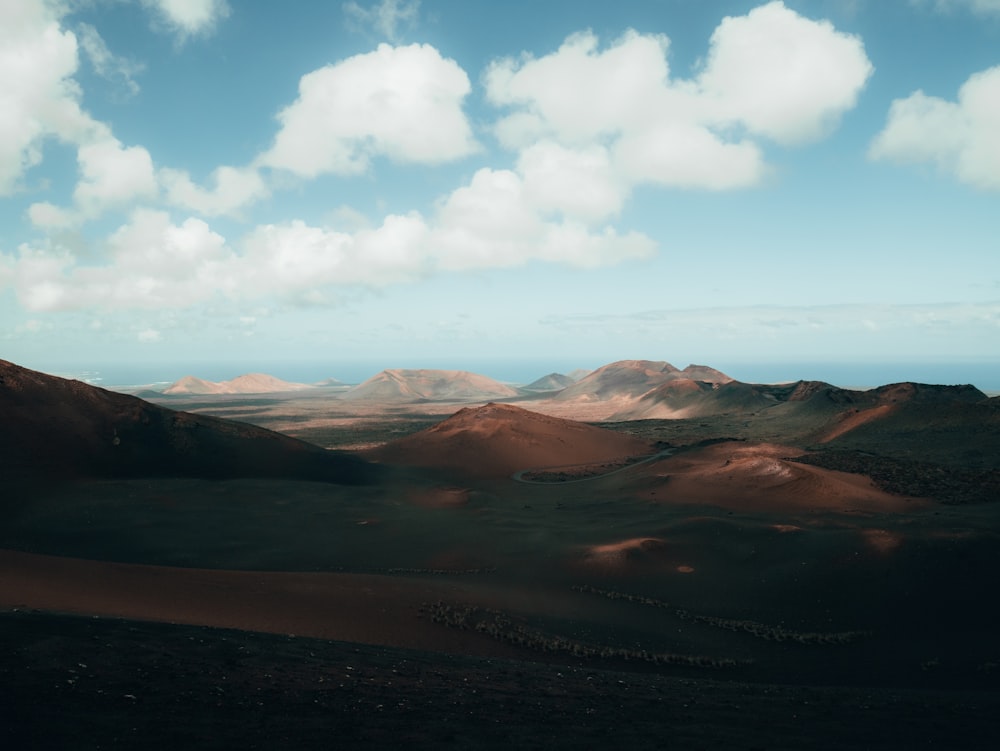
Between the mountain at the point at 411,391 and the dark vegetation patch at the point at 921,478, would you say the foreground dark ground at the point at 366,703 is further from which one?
the mountain at the point at 411,391

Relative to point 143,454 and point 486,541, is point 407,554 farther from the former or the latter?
point 143,454

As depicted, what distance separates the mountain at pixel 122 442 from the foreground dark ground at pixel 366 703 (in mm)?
28783

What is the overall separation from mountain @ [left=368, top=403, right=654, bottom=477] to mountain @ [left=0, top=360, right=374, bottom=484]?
32.4 ft

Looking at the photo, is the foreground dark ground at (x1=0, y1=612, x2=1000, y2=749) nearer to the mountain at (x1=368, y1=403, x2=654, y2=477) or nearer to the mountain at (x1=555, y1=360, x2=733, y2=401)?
the mountain at (x1=368, y1=403, x2=654, y2=477)

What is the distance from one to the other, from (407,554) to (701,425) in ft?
220

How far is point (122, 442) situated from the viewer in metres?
39.2

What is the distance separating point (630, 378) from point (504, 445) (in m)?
120

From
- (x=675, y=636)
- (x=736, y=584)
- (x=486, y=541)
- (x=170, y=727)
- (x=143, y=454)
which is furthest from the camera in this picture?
(x=143, y=454)

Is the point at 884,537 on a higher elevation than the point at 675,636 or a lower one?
higher

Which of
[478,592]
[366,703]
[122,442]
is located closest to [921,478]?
[478,592]

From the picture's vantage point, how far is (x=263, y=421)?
111m

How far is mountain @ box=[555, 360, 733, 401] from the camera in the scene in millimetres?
162875

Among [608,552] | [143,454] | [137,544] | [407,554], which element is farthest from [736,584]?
[143,454]

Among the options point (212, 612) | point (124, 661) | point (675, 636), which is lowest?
point (675, 636)
